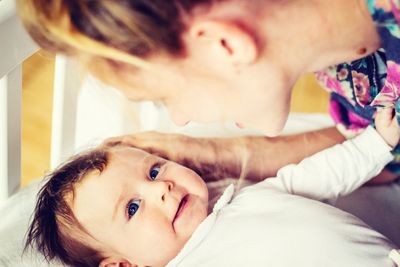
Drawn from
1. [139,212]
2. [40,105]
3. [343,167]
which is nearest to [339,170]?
[343,167]

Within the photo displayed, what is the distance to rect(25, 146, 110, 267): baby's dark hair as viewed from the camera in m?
0.63

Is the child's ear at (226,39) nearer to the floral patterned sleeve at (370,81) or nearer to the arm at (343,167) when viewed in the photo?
the floral patterned sleeve at (370,81)

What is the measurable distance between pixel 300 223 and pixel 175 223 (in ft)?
0.40

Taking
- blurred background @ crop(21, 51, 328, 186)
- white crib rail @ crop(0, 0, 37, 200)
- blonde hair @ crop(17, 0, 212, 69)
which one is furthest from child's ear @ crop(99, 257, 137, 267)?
blurred background @ crop(21, 51, 328, 186)

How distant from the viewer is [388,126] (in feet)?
2.23

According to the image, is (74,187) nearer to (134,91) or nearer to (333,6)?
(134,91)

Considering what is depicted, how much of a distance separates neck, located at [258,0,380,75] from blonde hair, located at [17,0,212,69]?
81 millimetres

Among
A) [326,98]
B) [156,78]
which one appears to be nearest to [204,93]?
[156,78]

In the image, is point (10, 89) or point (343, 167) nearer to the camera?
point (10, 89)

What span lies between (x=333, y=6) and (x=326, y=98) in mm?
668

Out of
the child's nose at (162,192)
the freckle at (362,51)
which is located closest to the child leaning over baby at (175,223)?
the child's nose at (162,192)

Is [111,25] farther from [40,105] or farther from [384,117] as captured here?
[40,105]

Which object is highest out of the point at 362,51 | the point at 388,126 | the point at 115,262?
the point at 362,51

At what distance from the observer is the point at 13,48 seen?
19.2 inches
